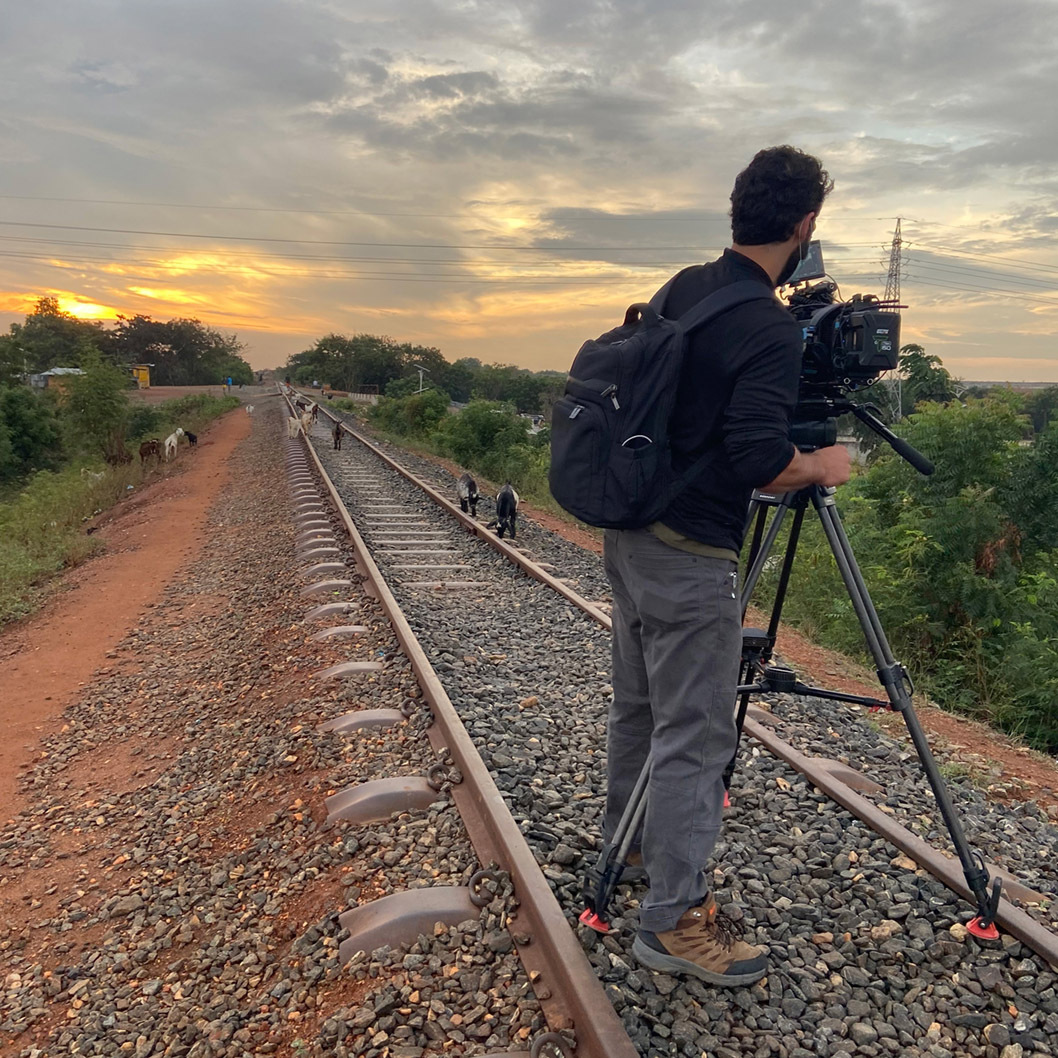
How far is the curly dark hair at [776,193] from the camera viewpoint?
1.91m

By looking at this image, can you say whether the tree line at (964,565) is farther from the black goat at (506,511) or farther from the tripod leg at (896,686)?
the tripod leg at (896,686)

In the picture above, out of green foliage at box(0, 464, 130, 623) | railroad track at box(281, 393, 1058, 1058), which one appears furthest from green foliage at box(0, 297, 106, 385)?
railroad track at box(281, 393, 1058, 1058)

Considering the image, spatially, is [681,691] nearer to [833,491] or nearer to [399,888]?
[833,491]

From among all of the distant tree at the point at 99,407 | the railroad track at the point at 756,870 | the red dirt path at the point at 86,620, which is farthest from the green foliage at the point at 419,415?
the railroad track at the point at 756,870

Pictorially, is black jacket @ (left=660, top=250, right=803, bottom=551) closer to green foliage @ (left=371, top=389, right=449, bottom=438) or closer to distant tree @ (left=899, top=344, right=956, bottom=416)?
distant tree @ (left=899, top=344, right=956, bottom=416)

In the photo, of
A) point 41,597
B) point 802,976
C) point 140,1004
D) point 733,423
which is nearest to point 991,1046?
point 802,976

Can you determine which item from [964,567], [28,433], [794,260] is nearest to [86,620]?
[794,260]

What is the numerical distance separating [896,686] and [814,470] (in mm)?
838

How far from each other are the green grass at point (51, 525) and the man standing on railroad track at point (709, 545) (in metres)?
8.33

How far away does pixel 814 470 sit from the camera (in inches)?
77.6

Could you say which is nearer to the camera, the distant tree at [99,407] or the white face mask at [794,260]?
the white face mask at [794,260]

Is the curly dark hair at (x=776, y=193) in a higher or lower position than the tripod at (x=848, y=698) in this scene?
higher

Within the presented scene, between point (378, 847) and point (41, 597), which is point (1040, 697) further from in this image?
point (41, 597)

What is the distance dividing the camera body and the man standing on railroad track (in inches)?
7.7
